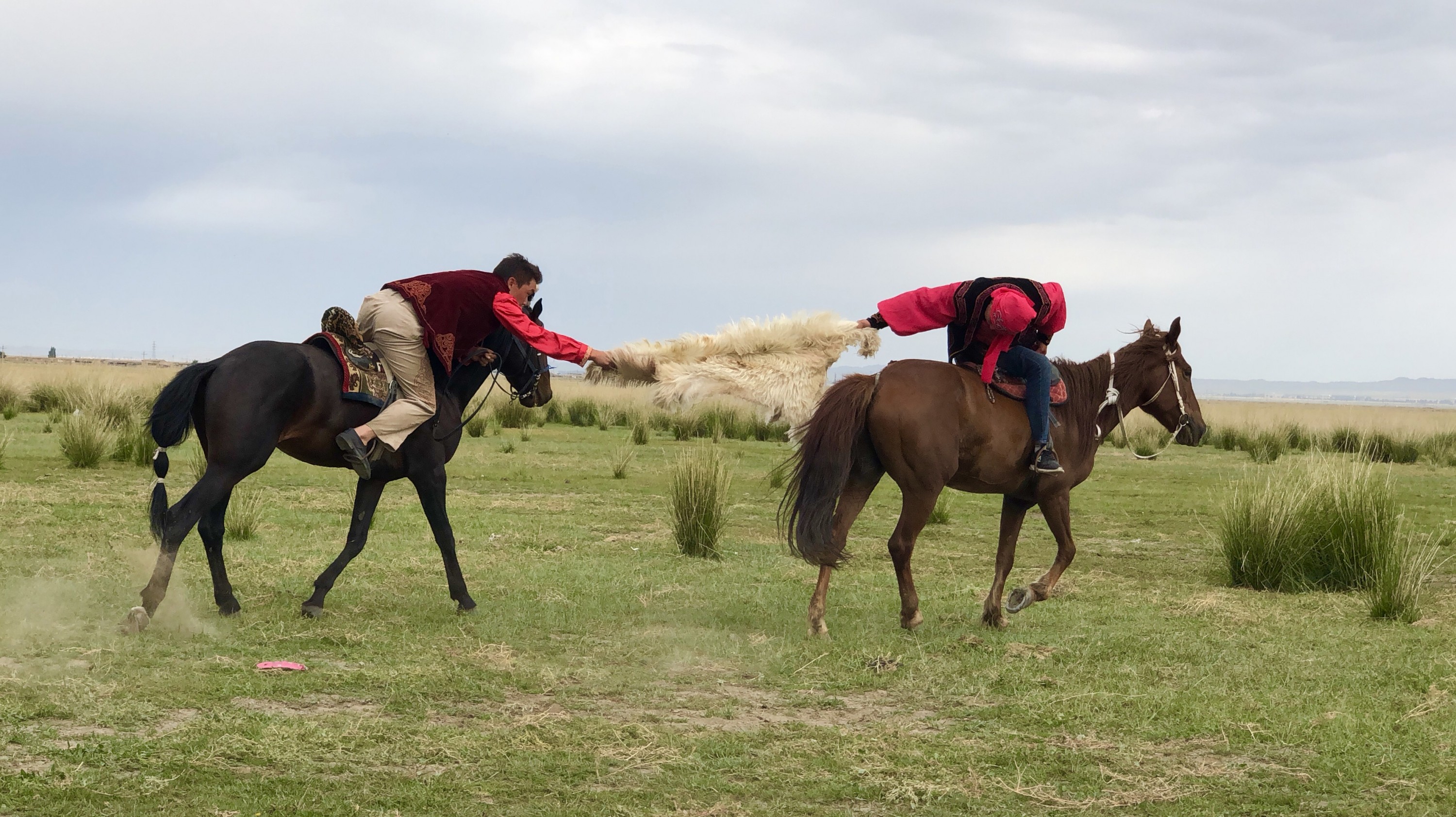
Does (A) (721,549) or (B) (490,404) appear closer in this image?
(A) (721,549)

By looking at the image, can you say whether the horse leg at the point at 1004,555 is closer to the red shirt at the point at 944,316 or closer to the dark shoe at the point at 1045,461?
the dark shoe at the point at 1045,461

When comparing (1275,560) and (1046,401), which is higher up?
(1046,401)

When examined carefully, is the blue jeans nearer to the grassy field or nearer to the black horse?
the grassy field

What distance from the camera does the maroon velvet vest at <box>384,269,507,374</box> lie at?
24.3ft

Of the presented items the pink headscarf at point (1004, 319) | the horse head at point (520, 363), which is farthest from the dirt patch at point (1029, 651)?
the horse head at point (520, 363)

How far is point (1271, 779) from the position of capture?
4.78 meters

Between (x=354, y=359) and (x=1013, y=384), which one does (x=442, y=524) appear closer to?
(x=354, y=359)

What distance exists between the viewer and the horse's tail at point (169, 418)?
6.70 m

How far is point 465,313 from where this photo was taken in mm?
7477

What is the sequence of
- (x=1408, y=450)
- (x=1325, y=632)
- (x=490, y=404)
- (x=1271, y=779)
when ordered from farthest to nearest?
(x=490, y=404), (x=1408, y=450), (x=1325, y=632), (x=1271, y=779)

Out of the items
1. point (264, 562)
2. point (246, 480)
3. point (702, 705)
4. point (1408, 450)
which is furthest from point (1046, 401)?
point (1408, 450)

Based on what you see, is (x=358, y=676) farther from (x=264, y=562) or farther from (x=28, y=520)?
(x=28, y=520)

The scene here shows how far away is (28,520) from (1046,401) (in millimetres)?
8652

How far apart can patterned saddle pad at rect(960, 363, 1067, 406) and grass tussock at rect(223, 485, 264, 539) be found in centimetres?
630
